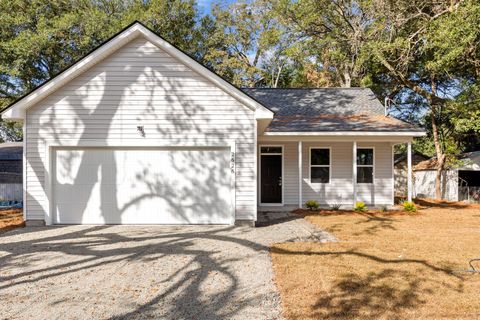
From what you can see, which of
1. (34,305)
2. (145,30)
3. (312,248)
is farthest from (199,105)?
(34,305)

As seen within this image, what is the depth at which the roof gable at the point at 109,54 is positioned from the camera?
8.77m

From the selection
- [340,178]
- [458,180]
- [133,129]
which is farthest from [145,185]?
[458,180]

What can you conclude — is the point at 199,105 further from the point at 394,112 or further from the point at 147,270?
the point at 394,112

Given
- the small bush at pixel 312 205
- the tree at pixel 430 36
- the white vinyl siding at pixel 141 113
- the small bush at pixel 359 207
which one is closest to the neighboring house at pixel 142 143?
the white vinyl siding at pixel 141 113

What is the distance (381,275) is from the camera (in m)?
5.00

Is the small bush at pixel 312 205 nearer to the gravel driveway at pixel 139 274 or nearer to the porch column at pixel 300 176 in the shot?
the porch column at pixel 300 176

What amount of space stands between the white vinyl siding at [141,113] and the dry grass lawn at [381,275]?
3280 mm

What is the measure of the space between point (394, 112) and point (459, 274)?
960 inches

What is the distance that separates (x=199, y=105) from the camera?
921 cm

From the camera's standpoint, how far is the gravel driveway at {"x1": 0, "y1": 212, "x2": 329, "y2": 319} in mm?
3988

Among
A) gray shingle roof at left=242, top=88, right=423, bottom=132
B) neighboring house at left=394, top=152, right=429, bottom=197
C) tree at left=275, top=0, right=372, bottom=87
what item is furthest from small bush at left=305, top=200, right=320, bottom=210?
neighboring house at left=394, top=152, right=429, bottom=197

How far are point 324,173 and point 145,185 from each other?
7.17 m

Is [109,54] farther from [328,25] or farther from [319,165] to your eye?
[328,25]

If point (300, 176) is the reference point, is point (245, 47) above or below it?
above
